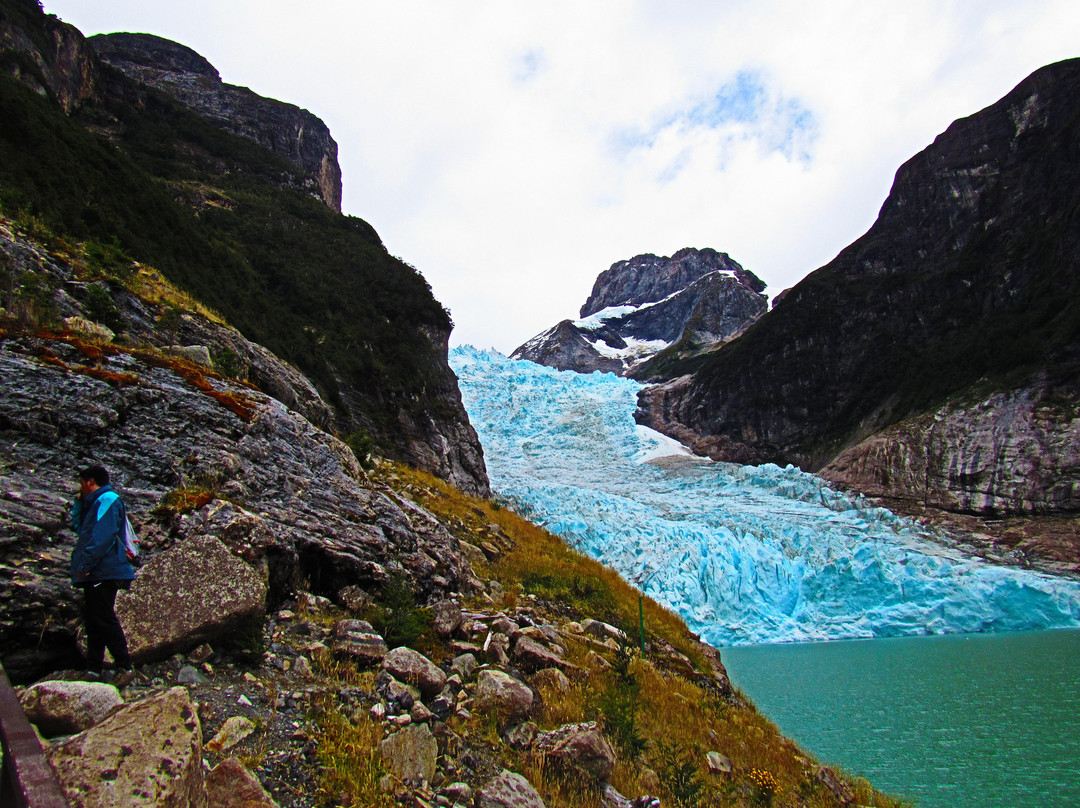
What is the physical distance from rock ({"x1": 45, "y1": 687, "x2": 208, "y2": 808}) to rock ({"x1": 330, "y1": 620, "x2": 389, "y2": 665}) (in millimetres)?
1716

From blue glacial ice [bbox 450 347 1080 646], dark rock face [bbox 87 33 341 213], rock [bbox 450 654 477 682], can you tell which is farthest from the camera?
dark rock face [bbox 87 33 341 213]

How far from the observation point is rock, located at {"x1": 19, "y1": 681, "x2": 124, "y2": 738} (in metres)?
2.47

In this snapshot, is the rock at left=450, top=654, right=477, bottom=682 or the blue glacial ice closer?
the rock at left=450, top=654, right=477, bottom=682

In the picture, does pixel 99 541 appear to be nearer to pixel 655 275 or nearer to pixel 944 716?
pixel 944 716

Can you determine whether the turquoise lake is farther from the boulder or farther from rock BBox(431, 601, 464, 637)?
the boulder

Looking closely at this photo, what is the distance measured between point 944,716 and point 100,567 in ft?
48.6

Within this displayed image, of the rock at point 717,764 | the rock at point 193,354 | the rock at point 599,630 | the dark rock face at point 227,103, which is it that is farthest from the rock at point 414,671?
the dark rock face at point 227,103

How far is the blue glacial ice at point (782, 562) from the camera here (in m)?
26.2

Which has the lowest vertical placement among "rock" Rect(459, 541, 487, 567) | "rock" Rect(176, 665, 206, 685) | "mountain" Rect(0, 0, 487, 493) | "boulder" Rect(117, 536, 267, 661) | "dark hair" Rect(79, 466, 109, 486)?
"rock" Rect(176, 665, 206, 685)

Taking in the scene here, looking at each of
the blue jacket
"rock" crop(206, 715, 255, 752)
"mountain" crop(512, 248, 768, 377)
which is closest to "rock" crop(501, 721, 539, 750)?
"rock" crop(206, 715, 255, 752)

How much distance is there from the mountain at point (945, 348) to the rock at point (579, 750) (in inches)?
1675

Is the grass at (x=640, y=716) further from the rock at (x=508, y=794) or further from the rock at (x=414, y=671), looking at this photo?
the rock at (x=414, y=671)

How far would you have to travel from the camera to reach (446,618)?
17.4ft

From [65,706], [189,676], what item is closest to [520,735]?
[189,676]
